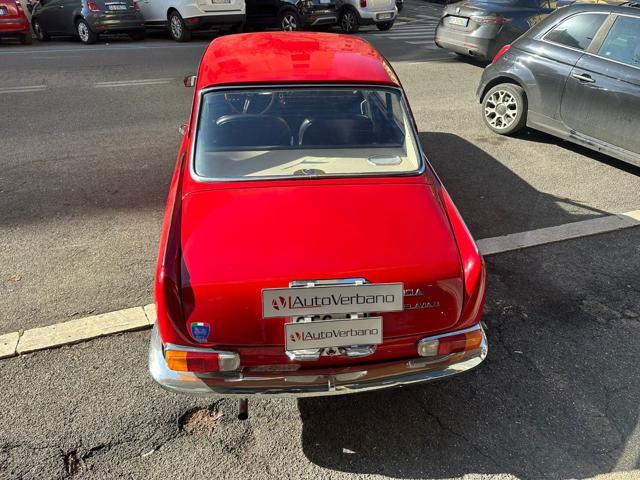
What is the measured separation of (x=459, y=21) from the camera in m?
10.4

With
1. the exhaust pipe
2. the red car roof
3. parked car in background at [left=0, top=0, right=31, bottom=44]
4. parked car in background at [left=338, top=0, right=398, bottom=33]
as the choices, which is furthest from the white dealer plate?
parked car in background at [left=0, top=0, right=31, bottom=44]

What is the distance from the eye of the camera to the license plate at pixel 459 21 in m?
10.3

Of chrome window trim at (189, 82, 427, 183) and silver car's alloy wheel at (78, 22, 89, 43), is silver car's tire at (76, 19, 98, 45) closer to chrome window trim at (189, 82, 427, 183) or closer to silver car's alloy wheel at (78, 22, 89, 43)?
silver car's alloy wheel at (78, 22, 89, 43)

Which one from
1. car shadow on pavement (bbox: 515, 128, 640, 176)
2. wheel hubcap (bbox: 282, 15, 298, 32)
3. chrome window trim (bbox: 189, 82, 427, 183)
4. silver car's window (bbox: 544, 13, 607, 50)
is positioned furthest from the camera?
wheel hubcap (bbox: 282, 15, 298, 32)

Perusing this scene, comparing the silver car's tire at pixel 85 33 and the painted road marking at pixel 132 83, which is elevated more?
the silver car's tire at pixel 85 33

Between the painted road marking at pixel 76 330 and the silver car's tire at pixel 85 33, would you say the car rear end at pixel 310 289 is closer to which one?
the painted road marking at pixel 76 330

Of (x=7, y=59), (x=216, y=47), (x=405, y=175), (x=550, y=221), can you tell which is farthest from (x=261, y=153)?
(x=7, y=59)

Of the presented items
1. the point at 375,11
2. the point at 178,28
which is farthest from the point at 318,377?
the point at 375,11

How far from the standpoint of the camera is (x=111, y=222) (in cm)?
489

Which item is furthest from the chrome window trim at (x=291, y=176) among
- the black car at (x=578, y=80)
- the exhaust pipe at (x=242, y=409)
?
the black car at (x=578, y=80)

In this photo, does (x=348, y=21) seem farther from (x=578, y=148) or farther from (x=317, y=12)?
(x=578, y=148)

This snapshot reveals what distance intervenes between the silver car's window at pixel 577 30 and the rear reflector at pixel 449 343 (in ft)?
16.9

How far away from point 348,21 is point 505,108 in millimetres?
9036

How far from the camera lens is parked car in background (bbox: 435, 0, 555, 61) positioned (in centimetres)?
997
